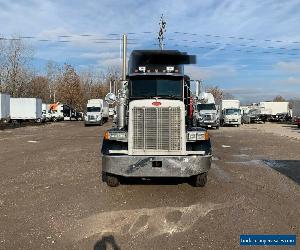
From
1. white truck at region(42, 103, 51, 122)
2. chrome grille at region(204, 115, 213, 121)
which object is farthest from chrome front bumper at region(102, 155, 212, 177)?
white truck at region(42, 103, 51, 122)

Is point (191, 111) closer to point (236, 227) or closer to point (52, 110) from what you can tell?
point (236, 227)

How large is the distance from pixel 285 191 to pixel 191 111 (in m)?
3.36

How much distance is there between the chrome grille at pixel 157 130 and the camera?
9.15 metres

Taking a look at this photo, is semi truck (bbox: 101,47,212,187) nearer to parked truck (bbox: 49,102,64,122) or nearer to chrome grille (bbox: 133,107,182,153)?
chrome grille (bbox: 133,107,182,153)

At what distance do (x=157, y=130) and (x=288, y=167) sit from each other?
6.27 metres

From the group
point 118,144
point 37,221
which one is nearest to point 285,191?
point 118,144

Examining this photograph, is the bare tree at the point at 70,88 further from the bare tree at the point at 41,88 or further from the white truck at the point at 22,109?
the white truck at the point at 22,109

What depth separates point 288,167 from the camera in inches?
530

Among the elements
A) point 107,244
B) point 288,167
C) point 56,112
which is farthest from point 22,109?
point 107,244

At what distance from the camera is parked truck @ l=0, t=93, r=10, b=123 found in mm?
43297

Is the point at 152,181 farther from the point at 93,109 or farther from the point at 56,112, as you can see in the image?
the point at 56,112

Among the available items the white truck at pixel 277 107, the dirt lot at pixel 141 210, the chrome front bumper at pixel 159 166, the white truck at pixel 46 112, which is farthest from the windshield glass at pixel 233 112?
the chrome front bumper at pixel 159 166

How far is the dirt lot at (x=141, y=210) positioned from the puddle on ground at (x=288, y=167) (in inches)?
3.0

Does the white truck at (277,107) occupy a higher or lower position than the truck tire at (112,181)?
higher
